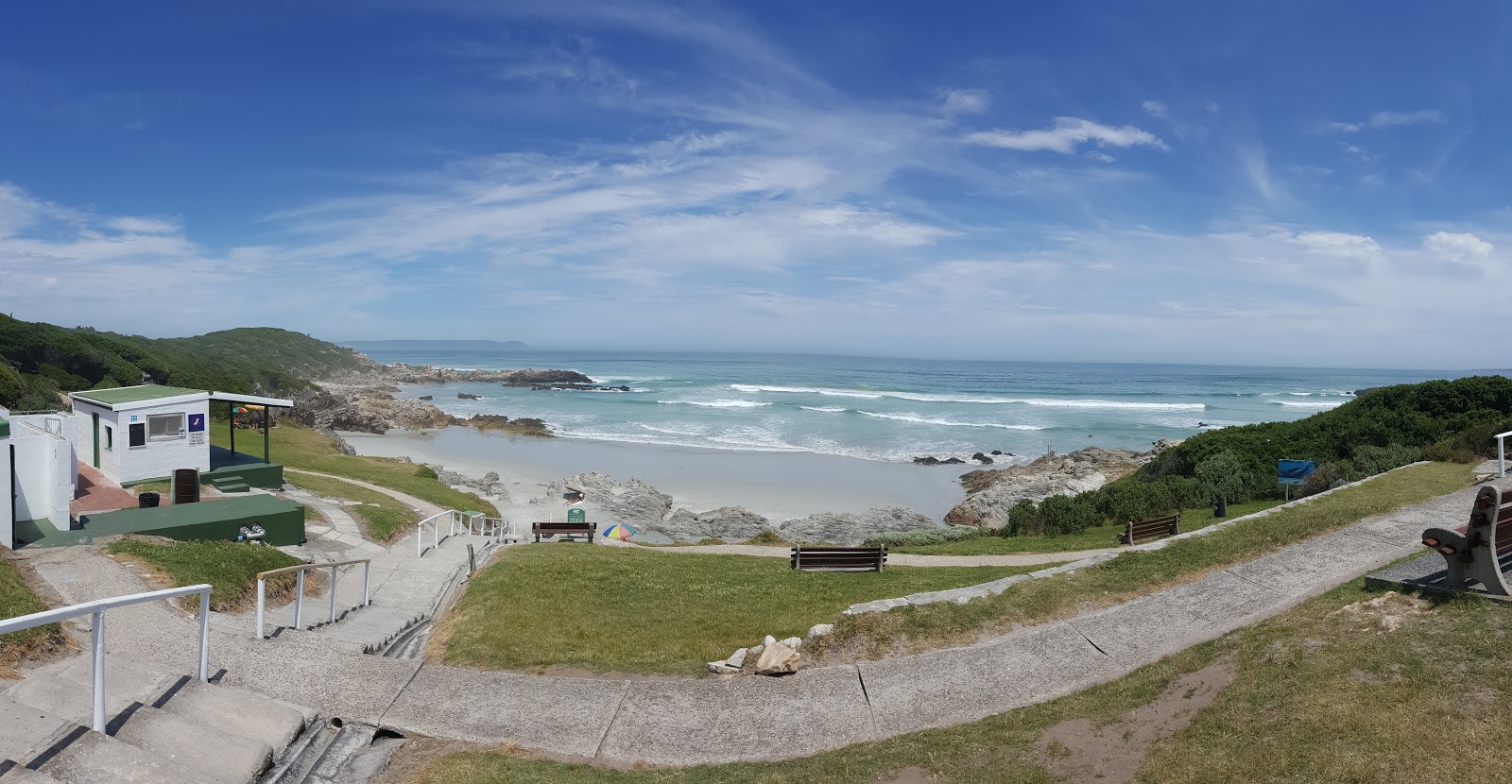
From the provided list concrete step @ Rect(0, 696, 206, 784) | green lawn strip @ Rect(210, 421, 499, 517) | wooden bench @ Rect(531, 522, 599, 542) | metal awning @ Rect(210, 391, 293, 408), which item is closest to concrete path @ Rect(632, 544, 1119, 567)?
wooden bench @ Rect(531, 522, 599, 542)

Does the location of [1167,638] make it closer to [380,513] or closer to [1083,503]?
[1083,503]

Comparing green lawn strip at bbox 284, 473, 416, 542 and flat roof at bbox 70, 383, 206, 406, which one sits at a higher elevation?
flat roof at bbox 70, 383, 206, 406

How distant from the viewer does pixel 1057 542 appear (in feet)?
52.0

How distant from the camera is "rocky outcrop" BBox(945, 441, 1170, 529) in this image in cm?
2667

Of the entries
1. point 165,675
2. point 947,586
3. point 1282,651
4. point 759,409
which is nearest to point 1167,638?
point 1282,651

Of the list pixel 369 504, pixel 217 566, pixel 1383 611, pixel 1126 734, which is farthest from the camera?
pixel 369 504

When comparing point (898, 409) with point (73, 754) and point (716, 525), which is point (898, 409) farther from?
point (73, 754)

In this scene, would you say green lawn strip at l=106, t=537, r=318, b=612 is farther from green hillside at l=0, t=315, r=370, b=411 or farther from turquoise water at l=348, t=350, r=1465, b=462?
turquoise water at l=348, t=350, r=1465, b=462

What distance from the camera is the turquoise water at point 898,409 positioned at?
163 ft

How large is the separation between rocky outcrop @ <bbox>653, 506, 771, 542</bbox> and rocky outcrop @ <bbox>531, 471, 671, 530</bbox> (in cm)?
77

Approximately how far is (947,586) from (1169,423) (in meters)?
59.2

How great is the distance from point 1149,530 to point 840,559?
20.1ft

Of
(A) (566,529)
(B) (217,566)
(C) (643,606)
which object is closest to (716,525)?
(A) (566,529)

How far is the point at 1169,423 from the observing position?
61969mm
